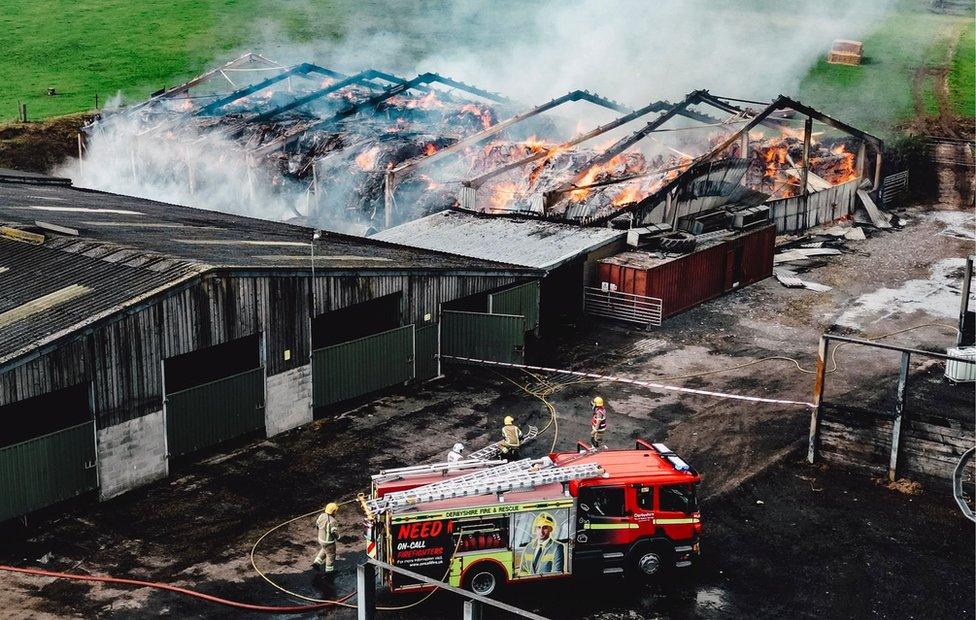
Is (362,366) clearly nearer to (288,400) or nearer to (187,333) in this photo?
(288,400)

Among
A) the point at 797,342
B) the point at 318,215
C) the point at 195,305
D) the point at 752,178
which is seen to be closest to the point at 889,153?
the point at 752,178

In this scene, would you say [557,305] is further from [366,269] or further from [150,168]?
[150,168]

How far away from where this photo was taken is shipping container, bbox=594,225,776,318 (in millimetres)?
31203

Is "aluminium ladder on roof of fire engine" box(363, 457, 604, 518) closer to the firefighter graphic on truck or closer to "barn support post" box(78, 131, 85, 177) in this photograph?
the firefighter graphic on truck

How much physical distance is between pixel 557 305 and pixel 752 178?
61.3 feet

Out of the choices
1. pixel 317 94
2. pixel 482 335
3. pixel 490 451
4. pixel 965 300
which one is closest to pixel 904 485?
pixel 490 451

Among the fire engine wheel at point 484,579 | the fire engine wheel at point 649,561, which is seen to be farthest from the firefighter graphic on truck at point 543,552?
the fire engine wheel at point 649,561

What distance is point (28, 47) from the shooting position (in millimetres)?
67562

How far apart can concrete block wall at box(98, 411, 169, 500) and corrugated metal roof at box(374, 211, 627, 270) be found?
43.9 ft

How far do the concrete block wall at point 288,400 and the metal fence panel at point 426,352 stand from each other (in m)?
3.77

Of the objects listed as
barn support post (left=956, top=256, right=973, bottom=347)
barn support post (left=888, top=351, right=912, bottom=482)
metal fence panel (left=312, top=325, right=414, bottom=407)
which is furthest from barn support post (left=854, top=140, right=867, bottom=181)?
metal fence panel (left=312, top=325, right=414, bottom=407)

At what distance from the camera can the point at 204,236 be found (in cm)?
2595

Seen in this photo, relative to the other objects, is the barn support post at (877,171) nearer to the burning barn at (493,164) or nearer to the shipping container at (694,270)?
the burning barn at (493,164)

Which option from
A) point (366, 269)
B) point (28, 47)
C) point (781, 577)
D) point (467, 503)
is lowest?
point (781, 577)
